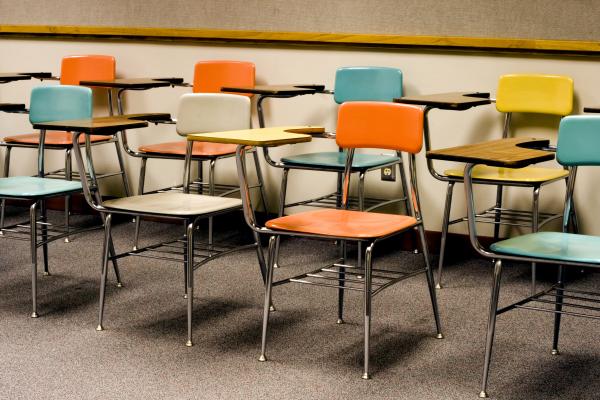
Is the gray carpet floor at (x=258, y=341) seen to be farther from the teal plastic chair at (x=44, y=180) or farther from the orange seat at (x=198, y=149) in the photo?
the orange seat at (x=198, y=149)

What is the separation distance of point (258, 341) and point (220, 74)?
6.57 ft

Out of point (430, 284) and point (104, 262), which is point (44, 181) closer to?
point (104, 262)

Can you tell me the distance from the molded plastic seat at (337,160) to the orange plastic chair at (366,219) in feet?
2.41

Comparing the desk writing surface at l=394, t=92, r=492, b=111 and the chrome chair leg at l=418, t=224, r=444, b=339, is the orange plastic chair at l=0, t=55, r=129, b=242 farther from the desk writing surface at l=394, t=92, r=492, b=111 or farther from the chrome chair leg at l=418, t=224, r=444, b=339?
→ the chrome chair leg at l=418, t=224, r=444, b=339

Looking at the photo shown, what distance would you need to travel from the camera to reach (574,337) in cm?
326

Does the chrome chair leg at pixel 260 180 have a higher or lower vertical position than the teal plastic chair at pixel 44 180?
lower

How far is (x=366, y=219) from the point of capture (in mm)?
3035

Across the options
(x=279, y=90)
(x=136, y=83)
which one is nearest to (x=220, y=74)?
(x=136, y=83)

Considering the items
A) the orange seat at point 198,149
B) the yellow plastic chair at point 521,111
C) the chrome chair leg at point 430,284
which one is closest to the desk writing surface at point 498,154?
the chrome chair leg at point 430,284

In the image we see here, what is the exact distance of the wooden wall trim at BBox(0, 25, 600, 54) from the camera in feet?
13.8

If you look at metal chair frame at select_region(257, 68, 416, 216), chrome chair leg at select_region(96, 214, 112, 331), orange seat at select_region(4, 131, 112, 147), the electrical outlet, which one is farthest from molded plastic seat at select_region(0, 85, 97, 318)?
the electrical outlet

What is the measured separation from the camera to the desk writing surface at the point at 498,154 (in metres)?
2.50

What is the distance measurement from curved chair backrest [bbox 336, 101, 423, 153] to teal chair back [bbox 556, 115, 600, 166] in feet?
1.50

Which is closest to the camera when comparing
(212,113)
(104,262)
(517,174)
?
(104,262)
